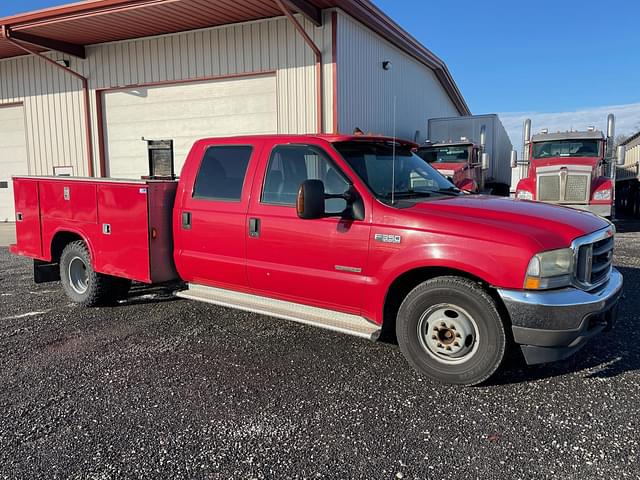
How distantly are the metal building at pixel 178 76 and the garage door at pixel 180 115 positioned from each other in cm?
3

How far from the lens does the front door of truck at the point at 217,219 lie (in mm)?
4820

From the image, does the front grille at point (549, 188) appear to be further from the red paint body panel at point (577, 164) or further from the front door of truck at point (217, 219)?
the front door of truck at point (217, 219)

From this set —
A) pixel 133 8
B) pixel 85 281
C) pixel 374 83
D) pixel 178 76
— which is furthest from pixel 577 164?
pixel 85 281

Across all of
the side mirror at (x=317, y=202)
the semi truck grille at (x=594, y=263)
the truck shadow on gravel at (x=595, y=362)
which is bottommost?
the truck shadow on gravel at (x=595, y=362)

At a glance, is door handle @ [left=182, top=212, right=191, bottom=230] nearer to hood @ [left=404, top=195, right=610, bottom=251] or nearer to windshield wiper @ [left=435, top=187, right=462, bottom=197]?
hood @ [left=404, top=195, right=610, bottom=251]

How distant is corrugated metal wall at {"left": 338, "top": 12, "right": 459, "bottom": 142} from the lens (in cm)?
1187

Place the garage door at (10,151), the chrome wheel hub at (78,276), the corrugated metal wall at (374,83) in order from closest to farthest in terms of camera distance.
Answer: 1. the chrome wheel hub at (78,276)
2. the corrugated metal wall at (374,83)
3. the garage door at (10,151)

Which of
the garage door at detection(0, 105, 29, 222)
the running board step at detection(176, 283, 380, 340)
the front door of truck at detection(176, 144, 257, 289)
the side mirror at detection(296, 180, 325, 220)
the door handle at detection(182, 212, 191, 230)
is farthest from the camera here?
the garage door at detection(0, 105, 29, 222)

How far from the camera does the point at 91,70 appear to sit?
1429cm

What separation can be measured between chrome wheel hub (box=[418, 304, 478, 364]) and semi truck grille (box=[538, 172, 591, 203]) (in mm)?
10369

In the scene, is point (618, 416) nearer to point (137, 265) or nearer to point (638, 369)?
point (638, 369)

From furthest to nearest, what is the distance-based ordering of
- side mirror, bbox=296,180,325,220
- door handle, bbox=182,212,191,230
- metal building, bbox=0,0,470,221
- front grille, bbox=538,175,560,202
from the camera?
1. front grille, bbox=538,175,560,202
2. metal building, bbox=0,0,470,221
3. door handle, bbox=182,212,191,230
4. side mirror, bbox=296,180,325,220

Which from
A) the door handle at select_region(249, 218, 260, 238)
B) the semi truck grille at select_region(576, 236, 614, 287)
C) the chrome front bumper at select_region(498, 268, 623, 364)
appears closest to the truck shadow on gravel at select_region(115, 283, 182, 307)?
the door handle at select_region(249, 218, 260, 238)

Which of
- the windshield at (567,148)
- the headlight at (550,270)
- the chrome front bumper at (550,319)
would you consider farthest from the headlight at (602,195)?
the headlight at (550,270)
